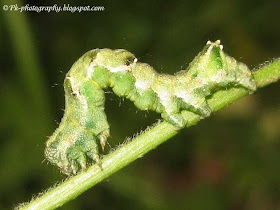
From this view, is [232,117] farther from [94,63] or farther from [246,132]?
[94,63]

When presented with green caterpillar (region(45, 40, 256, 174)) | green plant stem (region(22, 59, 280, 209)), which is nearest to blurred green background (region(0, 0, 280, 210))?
green caterpillar (region(45, 40, 256, 174))

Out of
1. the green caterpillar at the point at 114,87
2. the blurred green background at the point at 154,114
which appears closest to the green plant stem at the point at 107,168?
the green caterpillar at the point at 114,87

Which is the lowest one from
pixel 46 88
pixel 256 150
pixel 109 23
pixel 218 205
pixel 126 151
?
pixel 218 205

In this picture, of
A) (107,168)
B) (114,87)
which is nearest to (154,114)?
(114,87)

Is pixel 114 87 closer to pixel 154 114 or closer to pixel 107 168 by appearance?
pixel 107 168

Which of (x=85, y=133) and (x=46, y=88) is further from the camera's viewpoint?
(x=46, y=88)

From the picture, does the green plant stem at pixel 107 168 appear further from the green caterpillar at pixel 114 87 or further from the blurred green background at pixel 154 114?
the blurred green background at pixel 154 114

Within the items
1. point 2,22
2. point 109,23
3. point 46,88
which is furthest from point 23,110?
point 109,23
